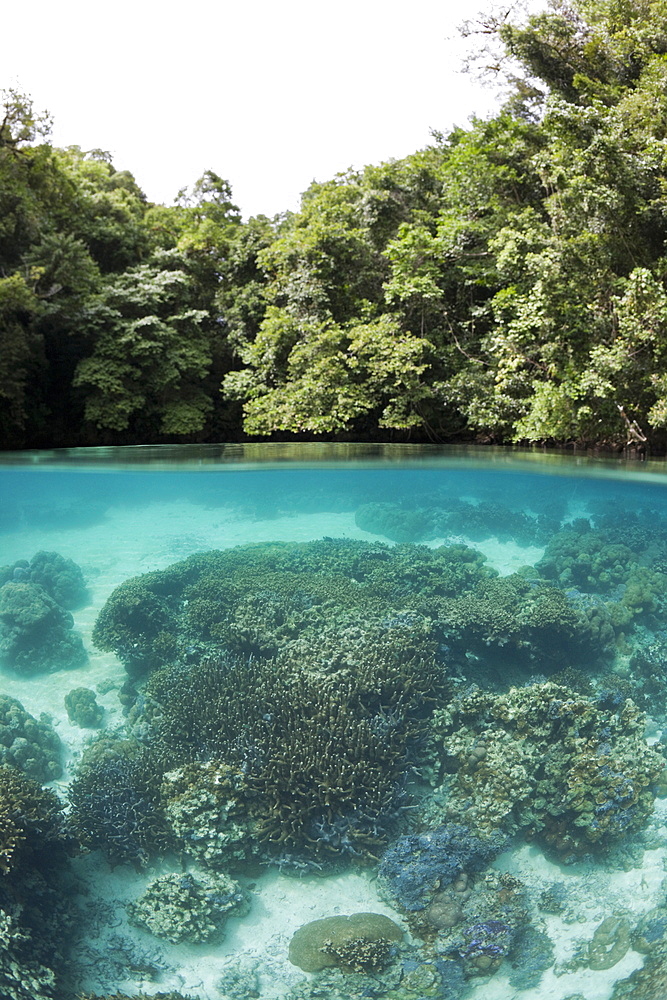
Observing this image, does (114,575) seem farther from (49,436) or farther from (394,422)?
(49,436)

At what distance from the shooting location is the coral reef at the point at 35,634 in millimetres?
9945

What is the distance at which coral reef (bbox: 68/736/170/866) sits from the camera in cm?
764

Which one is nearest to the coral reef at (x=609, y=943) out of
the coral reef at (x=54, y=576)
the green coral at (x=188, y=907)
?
the green coral at (x=188, y=907)

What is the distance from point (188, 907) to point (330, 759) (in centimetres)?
186

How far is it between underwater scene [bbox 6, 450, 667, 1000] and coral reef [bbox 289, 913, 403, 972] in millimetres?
21

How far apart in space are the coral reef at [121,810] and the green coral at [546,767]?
111 inches

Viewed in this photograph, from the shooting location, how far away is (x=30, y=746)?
8719 mm

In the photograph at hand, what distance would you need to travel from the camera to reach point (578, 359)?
54.8ft

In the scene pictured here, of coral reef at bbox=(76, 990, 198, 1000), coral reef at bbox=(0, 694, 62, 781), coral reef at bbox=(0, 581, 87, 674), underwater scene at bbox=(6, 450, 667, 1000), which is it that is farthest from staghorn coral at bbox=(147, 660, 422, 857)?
coral reef at bbox=(0, 581, 87, 674)

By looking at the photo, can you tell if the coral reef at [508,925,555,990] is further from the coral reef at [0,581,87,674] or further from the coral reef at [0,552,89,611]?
the coral reef at [0,552,89,611]

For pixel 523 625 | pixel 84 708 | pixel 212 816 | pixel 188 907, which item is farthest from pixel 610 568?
pixel 84 708

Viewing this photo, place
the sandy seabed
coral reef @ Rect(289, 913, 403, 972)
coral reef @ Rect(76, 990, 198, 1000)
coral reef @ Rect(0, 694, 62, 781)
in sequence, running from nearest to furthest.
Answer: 1. coral reef @ Rect(76, 990, 198, 1000)
2. coral reef @ Rect(289, 913, 403, 972)
3. the sandy seabed
4. coral reef @ Rect(0, 694, 62, 781)

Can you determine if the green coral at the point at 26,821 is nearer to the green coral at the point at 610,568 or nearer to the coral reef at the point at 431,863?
the coral reef at the point at 431,863

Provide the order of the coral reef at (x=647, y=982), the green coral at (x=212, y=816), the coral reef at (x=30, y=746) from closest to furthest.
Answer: the coral reef at (x=647, y=982) → the green coral at (x=212, y=816) → the coral reef at (x=30, y=746)
